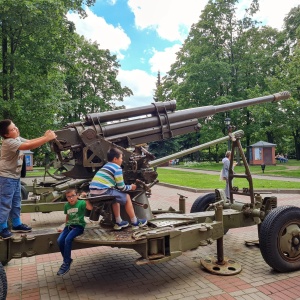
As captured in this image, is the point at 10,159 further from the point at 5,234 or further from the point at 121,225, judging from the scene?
the point at 121,225

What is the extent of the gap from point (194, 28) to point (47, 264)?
32918mm

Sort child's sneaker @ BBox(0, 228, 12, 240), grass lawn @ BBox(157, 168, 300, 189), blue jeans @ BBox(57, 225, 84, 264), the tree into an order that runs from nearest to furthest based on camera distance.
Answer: child's sneaker @ BBox(0, 228, 12, 240)
blue jeans @ BBox(57, 225, 84, 264)
grass lawn @ BBox(157, 168, 300, 189)
the tree

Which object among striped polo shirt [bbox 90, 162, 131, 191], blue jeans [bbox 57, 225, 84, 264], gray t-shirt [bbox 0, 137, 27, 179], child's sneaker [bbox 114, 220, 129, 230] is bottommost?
blue jeans [bbox 57, 225, 84, 264]

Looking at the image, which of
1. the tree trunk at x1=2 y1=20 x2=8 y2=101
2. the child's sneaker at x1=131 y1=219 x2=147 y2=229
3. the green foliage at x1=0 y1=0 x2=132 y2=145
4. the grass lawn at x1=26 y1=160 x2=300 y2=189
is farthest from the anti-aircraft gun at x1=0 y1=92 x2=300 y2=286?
the tree trunk at x1=2 y1=20 x2=8 y2=101

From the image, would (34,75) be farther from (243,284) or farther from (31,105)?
(243,284)

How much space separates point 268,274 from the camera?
4348mm

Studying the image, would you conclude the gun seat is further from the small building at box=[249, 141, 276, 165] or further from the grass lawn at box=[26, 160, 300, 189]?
the small building at box=[249, 141, 276, 165]

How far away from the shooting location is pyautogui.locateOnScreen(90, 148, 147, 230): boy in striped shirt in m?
3.96

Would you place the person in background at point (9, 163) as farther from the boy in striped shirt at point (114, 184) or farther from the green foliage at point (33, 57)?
the green foliage at point (33, 57)

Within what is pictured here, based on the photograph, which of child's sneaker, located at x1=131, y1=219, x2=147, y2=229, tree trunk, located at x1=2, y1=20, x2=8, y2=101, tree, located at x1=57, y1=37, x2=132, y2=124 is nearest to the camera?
child's sneaker, located at x1=131, y1=219, x2=147, y2=229

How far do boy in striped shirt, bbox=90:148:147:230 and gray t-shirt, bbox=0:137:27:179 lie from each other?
2.88 ft


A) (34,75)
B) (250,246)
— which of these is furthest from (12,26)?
(250,246)

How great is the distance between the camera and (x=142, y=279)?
14.1ft

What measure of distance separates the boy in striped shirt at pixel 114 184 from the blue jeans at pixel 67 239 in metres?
0.44
